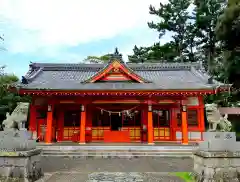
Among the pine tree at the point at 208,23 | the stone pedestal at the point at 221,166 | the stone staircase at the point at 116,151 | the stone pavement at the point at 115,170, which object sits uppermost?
the pine tree at the point at 208,23

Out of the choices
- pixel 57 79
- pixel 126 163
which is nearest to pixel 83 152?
pixel 126 163

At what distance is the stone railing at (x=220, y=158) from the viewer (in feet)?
27.1

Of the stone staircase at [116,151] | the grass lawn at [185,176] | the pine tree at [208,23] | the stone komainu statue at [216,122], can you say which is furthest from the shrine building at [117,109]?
the pine tree at [208,23]

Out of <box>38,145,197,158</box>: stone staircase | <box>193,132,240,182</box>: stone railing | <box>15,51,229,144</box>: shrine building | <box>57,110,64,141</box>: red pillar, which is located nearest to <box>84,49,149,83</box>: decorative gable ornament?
<box>15,51,229,144</box>: shrine building

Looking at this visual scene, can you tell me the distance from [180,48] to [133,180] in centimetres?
3516

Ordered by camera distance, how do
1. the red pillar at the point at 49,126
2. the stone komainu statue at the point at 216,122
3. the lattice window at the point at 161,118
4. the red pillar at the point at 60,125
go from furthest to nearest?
the lattice window at the point at 161,118
the red pillar at the point at 60,125
the red pillar at the point at 49,126
the stone komainu statue at the point at 216,122

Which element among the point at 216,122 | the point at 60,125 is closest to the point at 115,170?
the point at 216,122

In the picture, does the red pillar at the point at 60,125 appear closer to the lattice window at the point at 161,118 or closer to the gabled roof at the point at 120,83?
the gabled roof at the point at 120,83

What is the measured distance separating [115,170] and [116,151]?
162 inches

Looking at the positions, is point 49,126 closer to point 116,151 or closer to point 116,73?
point 116,151

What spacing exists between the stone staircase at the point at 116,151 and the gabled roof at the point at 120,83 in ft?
12.7

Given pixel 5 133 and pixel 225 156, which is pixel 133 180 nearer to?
pixel 225 156

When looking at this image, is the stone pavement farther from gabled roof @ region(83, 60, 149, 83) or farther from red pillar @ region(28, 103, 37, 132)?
gabled roof @ region(83, 60, 149, 83)

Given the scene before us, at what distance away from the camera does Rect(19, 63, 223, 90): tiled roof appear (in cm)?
1766
